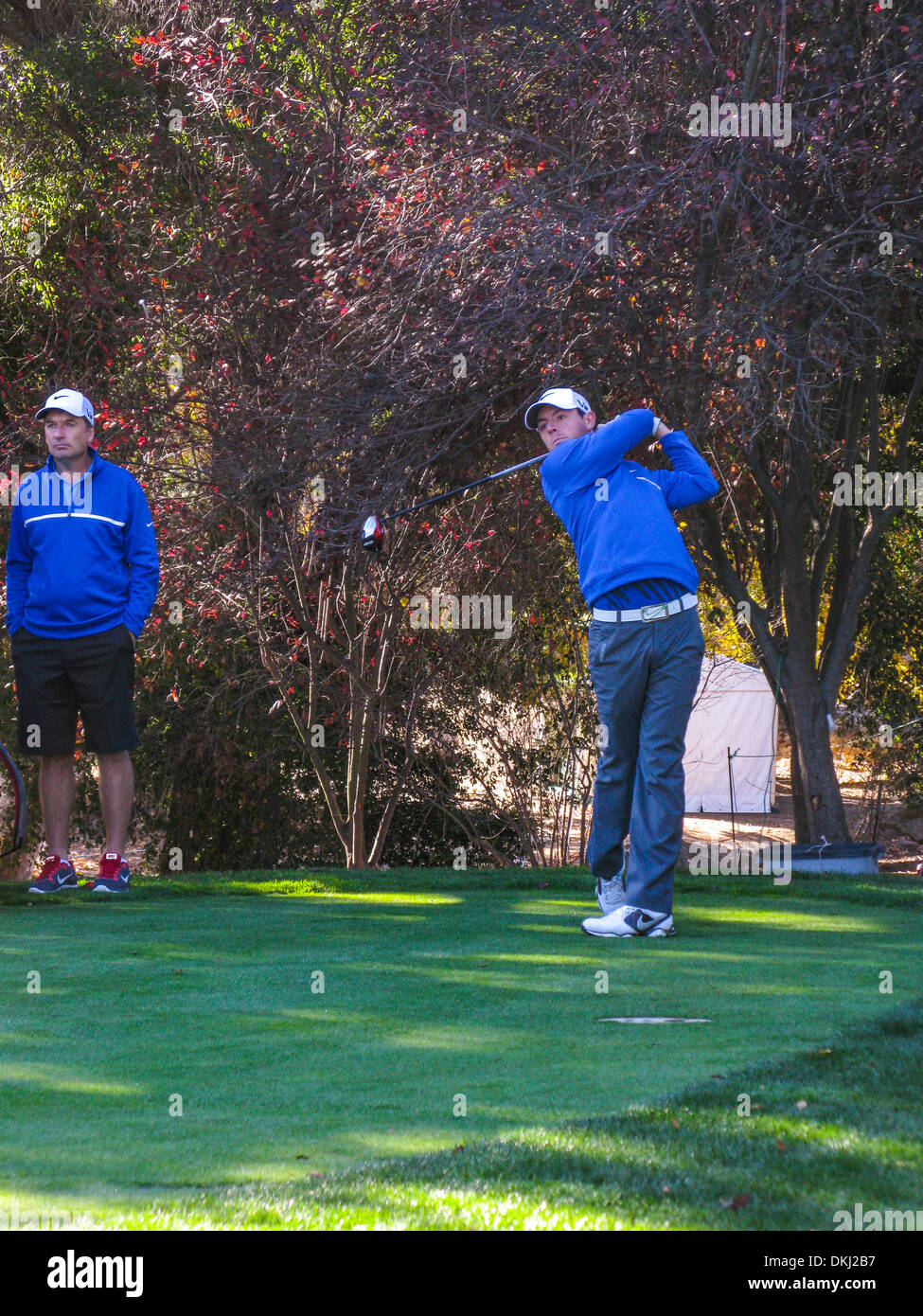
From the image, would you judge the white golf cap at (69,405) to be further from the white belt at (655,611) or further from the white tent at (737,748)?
the white tent at (737,748)

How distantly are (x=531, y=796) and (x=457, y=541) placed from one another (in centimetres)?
261

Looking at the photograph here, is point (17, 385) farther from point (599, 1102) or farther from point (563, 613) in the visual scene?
point (599, 1102)

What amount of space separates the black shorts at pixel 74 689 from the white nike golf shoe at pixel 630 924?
217cm

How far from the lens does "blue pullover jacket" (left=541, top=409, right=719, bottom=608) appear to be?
4.77 metres

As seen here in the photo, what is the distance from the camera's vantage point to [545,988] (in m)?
3.54

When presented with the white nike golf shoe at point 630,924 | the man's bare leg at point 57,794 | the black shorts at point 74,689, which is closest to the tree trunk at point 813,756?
the white nike golf shoe at point 630,924

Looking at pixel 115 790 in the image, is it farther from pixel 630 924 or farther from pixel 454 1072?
pixel 454 1072

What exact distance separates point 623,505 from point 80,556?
7.17 ft

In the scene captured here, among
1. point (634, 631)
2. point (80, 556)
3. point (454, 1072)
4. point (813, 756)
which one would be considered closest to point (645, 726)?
point (634, 631)

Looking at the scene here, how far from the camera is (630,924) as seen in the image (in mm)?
4469

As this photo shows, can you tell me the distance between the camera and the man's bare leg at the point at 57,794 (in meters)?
5.76

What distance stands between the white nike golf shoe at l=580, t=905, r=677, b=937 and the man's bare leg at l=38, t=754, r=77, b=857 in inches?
91.7
